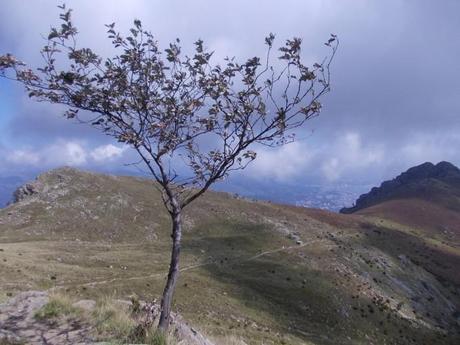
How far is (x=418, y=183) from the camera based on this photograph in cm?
15562

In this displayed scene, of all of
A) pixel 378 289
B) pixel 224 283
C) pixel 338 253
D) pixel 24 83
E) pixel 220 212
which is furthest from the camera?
pixel 220 212

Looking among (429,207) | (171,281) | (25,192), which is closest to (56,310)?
(171,281)

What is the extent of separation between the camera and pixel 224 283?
46875mm

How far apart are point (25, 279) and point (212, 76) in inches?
1163

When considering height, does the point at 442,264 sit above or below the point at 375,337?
above

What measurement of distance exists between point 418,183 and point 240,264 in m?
114

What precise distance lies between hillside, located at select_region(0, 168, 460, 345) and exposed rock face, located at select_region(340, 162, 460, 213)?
5938cm

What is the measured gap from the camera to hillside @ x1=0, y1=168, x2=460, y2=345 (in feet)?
132

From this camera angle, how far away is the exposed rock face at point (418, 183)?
148 metres

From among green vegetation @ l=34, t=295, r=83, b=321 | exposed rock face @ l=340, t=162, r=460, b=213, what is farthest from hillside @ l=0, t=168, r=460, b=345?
exposed rock face @ l=340, t=162, r=460, b=213

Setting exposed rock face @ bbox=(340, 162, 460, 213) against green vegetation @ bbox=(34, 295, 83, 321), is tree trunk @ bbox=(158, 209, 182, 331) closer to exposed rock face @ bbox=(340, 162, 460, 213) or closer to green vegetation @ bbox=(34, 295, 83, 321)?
green vegetation @ bbox=(34, 295, 83, 321)

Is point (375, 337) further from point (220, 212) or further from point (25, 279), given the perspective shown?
point (220, 212)

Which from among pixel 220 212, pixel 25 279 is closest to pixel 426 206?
pixel 220 212

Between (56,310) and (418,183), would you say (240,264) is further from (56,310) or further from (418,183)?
(418,183)
